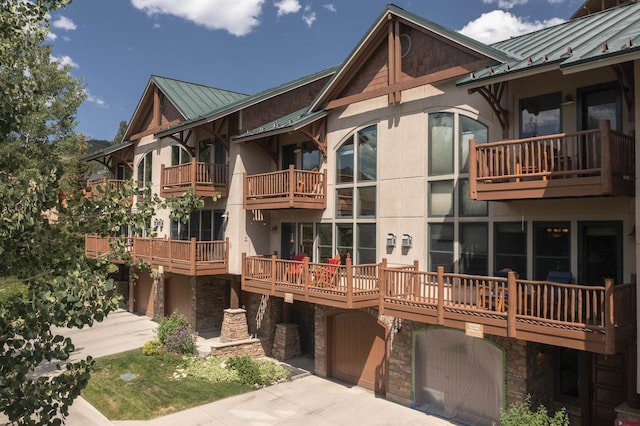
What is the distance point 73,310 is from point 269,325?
15.6 m

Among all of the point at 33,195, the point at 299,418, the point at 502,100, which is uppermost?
the point at 502,100

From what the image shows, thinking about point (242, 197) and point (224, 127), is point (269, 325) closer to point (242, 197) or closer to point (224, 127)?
point (242, 197)

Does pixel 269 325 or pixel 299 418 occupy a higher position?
pixel 269 325

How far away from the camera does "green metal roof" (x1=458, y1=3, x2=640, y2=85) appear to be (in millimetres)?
9000

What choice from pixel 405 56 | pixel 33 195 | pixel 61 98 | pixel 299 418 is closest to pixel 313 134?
pixel 405 56

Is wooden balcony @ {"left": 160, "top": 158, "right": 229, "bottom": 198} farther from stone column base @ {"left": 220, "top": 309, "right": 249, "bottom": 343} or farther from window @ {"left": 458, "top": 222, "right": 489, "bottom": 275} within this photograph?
window @ {"left": 458, "top": 222, "right": 489, "bottom": 275}

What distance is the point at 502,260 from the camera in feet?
41.2

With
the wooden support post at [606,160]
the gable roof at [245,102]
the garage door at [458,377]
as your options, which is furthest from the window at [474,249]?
the gable roof at [245,102]

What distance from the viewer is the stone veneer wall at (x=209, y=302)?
22747mm

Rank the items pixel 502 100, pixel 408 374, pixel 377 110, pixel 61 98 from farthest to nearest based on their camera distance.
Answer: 1. pixel 61 98
2. pixel 377 110
3. pixel 408 374
4. pixel 502 100

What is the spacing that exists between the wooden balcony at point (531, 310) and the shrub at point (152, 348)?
410 inches

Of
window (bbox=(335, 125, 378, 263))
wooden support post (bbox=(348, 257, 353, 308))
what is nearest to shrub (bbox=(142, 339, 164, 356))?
window (bbox=(335, 125, 378, 263))

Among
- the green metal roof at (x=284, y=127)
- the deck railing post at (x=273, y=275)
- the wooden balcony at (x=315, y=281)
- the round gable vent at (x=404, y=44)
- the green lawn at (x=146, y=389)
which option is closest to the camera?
the wooden balcony at (x=315, y=281)

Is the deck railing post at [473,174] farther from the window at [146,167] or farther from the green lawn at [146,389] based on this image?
the window at [146,167]
